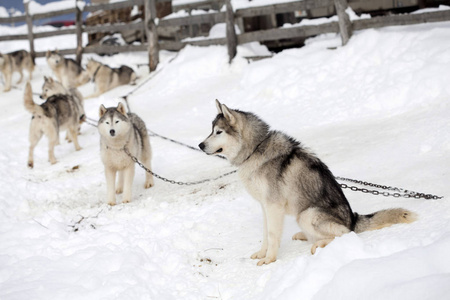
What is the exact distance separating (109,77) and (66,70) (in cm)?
226

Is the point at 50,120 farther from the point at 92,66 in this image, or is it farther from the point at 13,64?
the point at 13,64

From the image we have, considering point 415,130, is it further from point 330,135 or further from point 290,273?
point 290,273

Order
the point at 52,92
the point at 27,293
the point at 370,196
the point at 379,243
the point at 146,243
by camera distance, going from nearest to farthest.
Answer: the point at 379,243, the point at 27,293, the point at 146,243, the point at 370,196, the point at 52,92

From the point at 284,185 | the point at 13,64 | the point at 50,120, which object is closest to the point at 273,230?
the point at 284,185

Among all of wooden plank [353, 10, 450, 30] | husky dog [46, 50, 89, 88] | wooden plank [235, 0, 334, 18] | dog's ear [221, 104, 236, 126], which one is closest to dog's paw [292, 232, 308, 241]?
dog's ear [221, 104, 236, 126]

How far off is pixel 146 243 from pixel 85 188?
2.87 metres

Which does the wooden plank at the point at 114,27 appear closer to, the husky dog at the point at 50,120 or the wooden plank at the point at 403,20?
the husky dog at the point at 50,120

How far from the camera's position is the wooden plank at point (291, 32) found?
9977 millimetres

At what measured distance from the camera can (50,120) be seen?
27.5 feet

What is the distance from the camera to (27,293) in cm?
335

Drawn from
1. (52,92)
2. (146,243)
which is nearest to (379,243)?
(146,243)

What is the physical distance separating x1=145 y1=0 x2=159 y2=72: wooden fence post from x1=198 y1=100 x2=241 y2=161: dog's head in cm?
1041

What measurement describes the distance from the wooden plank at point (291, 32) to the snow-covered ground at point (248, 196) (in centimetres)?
40

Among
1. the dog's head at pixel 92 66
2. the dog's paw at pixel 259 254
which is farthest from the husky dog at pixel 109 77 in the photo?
the dog's paw at pixel 259 254
